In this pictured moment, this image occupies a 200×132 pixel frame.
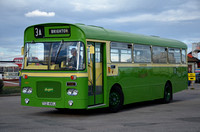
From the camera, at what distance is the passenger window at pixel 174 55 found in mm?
19270

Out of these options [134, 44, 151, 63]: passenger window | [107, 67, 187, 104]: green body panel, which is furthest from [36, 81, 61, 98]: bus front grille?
[134, 44, 151, 63]: passenger window

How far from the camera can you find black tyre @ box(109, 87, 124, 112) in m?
14.0

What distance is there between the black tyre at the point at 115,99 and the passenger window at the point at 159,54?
12.0 ft

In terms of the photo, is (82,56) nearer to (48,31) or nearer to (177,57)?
(48,31)

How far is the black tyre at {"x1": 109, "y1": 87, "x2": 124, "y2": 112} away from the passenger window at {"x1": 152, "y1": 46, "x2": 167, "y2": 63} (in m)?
3.65

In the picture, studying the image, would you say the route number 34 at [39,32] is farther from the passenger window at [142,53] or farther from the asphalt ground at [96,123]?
the passenger window at [142,53]

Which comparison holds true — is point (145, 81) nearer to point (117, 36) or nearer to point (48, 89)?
point (117, 36)

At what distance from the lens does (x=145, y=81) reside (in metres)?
16.6

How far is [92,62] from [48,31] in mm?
1816

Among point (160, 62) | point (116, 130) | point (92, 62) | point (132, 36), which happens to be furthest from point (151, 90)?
point (116, 130)

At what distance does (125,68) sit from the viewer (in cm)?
1501

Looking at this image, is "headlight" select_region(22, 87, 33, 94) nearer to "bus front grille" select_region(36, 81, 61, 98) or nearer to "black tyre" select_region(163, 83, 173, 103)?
"bus front grille" select_region(36, 81, 61, 98)

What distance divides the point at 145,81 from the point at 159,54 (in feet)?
6.69

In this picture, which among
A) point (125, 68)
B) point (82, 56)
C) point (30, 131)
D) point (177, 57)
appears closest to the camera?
point (30, 131)
